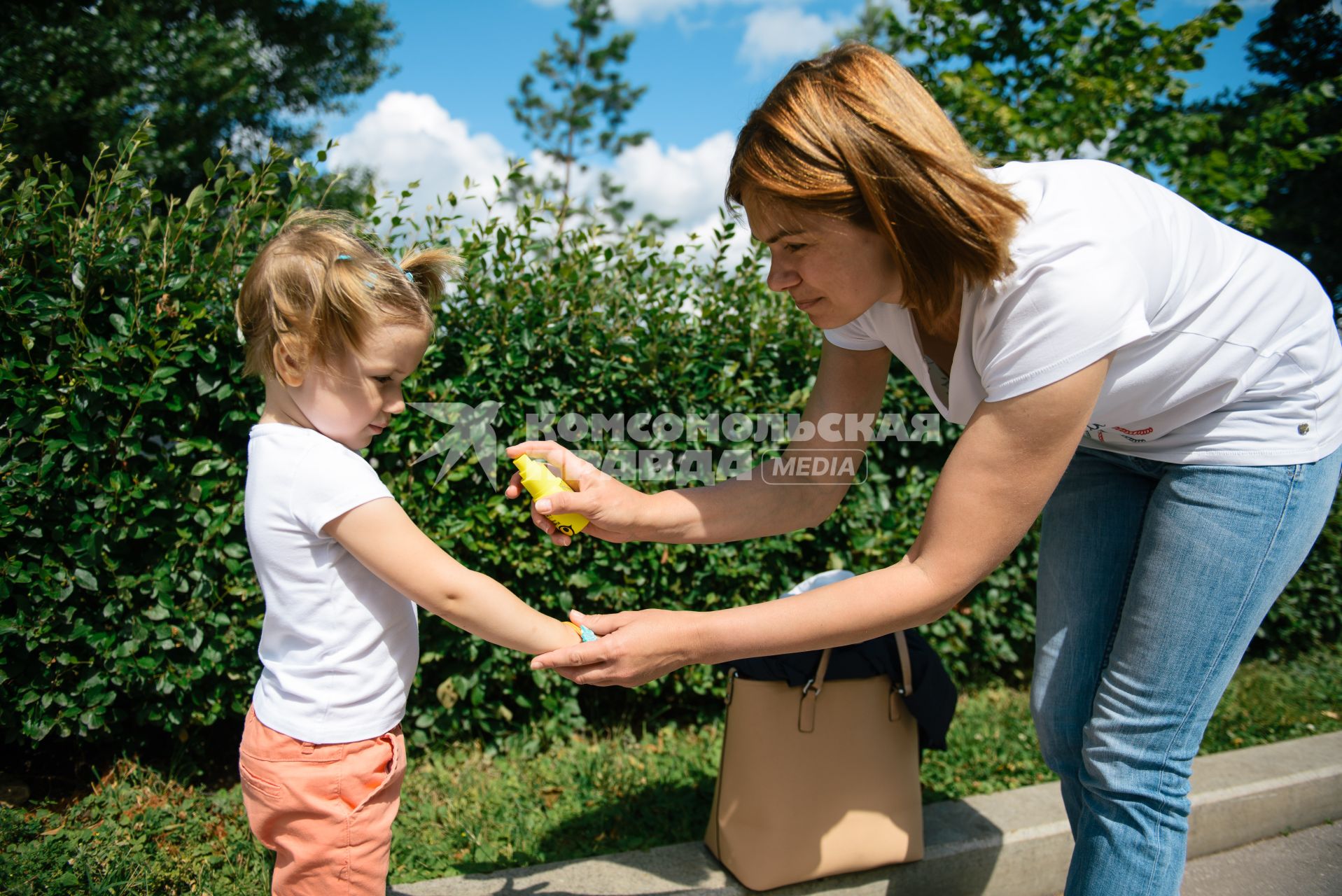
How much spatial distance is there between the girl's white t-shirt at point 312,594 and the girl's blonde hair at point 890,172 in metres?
1.03

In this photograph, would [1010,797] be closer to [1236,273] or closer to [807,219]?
[1236,273]

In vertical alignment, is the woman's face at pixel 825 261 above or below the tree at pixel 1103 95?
below

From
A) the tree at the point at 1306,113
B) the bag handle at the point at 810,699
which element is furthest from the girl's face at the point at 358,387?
the tree at the point at 1306,113

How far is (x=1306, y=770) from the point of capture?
3221 millimetres

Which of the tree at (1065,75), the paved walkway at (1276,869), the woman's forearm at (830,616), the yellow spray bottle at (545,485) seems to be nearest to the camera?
the woman's forearm at (830,616)

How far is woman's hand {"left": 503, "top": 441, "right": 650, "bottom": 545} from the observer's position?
1981 mm

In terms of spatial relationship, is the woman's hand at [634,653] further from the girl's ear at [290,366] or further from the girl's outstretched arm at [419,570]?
the girl's ear at [290,366]

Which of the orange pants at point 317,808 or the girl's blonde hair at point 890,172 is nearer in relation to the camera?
the girl's blonde hair at point 890,172

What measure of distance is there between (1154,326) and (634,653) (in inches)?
45.3

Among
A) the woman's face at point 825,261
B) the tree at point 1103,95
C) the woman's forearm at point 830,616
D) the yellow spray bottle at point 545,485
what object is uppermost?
the tree at point 1103,95

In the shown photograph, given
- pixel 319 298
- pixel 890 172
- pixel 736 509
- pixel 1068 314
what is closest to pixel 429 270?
pixel 319 298

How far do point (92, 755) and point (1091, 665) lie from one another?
3.18 meters

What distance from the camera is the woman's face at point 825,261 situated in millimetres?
1592

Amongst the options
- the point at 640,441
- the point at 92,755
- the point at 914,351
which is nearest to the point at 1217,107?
the point at 640,441
